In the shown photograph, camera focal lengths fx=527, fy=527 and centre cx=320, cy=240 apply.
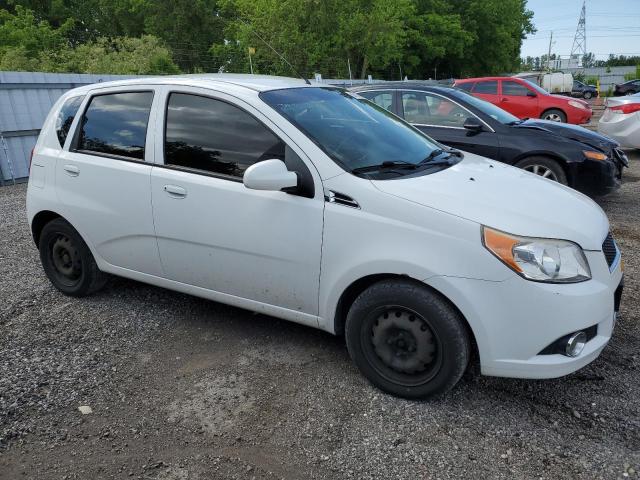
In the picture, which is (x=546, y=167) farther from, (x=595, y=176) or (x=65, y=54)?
(x=65, y=54)

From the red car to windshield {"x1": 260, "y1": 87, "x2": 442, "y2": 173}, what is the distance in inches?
433

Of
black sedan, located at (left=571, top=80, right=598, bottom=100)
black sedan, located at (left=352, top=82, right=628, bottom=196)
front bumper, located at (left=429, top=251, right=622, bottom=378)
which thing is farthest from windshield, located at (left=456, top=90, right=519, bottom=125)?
black sedan, located at (left=571, top=80, right=598, bottom=100)

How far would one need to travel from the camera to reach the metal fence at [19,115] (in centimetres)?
1031

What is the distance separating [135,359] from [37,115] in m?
9.44

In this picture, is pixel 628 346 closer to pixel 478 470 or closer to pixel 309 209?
pixel 478 470

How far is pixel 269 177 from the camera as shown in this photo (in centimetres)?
281

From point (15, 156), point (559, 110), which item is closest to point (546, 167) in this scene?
point (559, 110)

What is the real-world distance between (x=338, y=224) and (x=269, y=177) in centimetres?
45

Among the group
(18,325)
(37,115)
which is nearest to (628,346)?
(18,325)

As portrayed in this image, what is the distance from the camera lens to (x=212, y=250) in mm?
3305

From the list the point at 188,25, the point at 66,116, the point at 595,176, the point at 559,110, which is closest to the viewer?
the point at 66,116

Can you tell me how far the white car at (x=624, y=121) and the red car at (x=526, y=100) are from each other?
348 centimetres

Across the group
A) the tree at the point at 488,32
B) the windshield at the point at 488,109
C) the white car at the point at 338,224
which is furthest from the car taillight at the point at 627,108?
the tree at the point at 488,32

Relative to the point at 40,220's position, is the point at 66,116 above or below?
above
